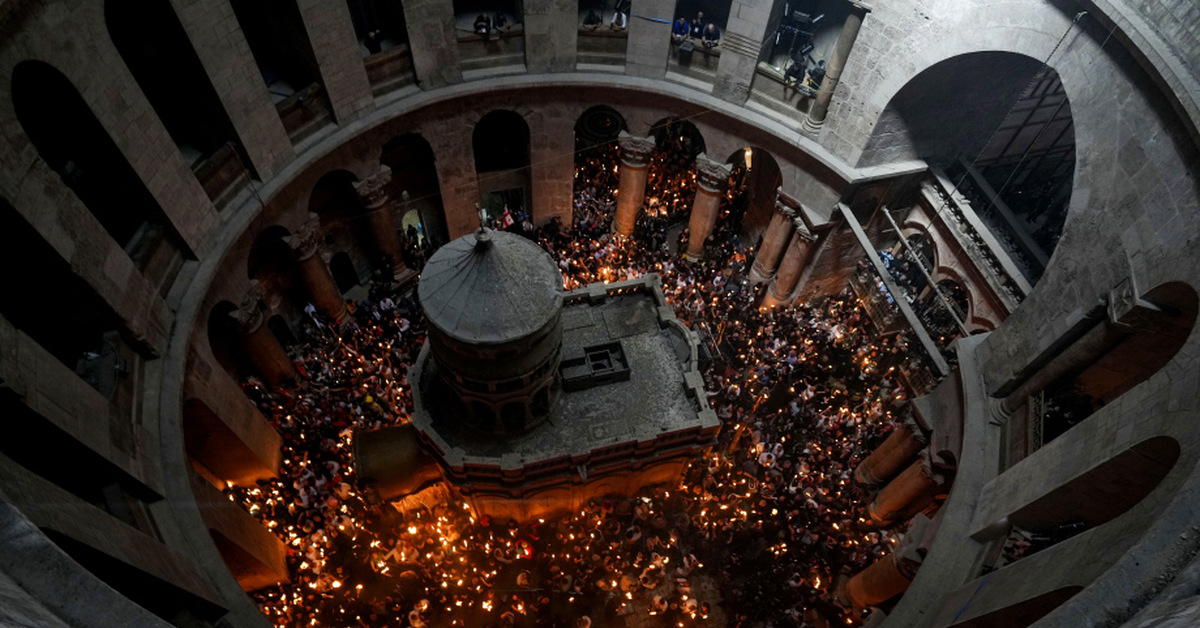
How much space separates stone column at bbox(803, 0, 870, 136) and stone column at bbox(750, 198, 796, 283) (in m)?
2.66

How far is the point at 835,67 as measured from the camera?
1515 cm

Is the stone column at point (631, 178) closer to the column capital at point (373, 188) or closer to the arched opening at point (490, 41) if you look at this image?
A: the arched opening at point (490, 41)

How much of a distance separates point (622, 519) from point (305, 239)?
10948mm

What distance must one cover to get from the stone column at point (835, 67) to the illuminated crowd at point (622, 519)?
5811mm

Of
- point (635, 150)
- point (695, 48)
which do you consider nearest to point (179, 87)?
point (635, 150)

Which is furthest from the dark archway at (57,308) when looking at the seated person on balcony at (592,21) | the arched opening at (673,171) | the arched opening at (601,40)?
the arched opening at (673,171)

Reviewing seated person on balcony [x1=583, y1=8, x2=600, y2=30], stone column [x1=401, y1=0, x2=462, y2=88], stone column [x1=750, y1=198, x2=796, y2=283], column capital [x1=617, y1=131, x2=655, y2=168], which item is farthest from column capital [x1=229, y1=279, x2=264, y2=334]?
stone column [x1=750, y1=198, x2=796, y2=283]

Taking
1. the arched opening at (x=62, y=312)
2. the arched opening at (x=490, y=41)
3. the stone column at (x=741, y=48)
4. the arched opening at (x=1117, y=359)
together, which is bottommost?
the arched opening at (x=1117, y=359)

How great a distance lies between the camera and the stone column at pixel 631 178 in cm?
1852

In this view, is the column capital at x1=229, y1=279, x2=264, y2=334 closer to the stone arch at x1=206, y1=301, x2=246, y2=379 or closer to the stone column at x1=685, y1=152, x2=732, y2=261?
the stone arch at x1=206, y1=301, x2=246, y2=379

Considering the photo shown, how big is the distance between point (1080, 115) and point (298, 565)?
1815 centimetres

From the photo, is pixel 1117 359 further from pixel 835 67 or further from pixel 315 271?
pixel 315 271

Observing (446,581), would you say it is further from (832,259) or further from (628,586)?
(832,259)

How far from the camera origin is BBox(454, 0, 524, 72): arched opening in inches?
644
